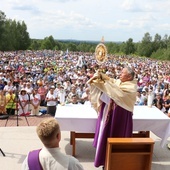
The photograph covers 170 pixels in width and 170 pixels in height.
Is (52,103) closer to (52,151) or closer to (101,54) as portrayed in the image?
(101,54)

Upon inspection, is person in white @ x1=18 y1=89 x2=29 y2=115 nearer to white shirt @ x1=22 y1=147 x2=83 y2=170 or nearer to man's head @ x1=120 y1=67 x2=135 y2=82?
man's head @ x1=120 y1=67 x2=135 y2=82

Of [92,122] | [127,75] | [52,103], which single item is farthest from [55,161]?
[52,103]

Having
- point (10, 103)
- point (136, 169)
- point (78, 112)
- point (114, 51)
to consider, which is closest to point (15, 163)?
point (78, 112)

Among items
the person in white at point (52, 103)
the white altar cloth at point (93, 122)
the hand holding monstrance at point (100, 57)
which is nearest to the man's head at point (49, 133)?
the hand holding monstrance at point (100, 57)

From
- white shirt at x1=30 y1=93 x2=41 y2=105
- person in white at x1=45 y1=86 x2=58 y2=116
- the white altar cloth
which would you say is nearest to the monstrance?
the white altar cloth

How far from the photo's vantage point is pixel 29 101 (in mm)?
10086

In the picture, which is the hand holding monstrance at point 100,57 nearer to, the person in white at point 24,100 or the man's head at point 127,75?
the man's head at point 127,75

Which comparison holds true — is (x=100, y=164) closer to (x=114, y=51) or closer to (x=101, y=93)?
(x=101, y=93)

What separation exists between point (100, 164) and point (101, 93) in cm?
108

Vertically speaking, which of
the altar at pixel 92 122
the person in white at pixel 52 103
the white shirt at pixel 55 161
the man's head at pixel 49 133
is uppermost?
the man's head at pixel 49 133

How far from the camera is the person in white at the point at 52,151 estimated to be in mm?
1872

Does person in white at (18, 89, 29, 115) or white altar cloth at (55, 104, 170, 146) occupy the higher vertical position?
white altar cloth at (55, 104, 170, 146)

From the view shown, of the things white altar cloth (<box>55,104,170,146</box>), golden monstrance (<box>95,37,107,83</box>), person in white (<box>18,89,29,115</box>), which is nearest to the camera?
golden monstrance (<box>95,37,107,83</box>)

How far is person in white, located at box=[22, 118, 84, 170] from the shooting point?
1.87 metres
